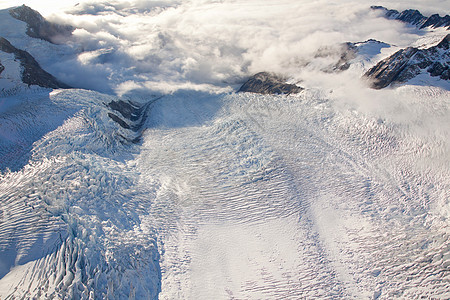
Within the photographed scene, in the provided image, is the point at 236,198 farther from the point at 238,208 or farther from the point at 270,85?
the point at 270,85

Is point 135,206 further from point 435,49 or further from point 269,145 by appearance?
point 435,49

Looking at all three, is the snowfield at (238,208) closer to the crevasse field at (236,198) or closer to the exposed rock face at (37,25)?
the crevasse field at (236,198)

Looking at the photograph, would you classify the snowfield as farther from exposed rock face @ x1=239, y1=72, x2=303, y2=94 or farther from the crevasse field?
exposed rock face @ x1=239, y1=72, x2=303, y2=94

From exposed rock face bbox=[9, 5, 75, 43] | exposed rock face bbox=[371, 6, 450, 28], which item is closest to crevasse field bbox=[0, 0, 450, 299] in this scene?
exposed rock face bbox=[9, 5, 75, 43]

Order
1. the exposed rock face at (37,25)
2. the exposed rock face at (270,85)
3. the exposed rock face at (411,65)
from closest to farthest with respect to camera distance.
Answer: the exposed rock face at (411,65) < the exposed rock face at (270,85) < the exposed rock face at (37,25)

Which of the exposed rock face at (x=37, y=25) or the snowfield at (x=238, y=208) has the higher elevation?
the exposed rock face at (x=37, y=25)

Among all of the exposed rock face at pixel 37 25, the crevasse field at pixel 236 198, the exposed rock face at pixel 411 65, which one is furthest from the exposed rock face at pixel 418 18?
the exposed rock face at pixel 37 25
